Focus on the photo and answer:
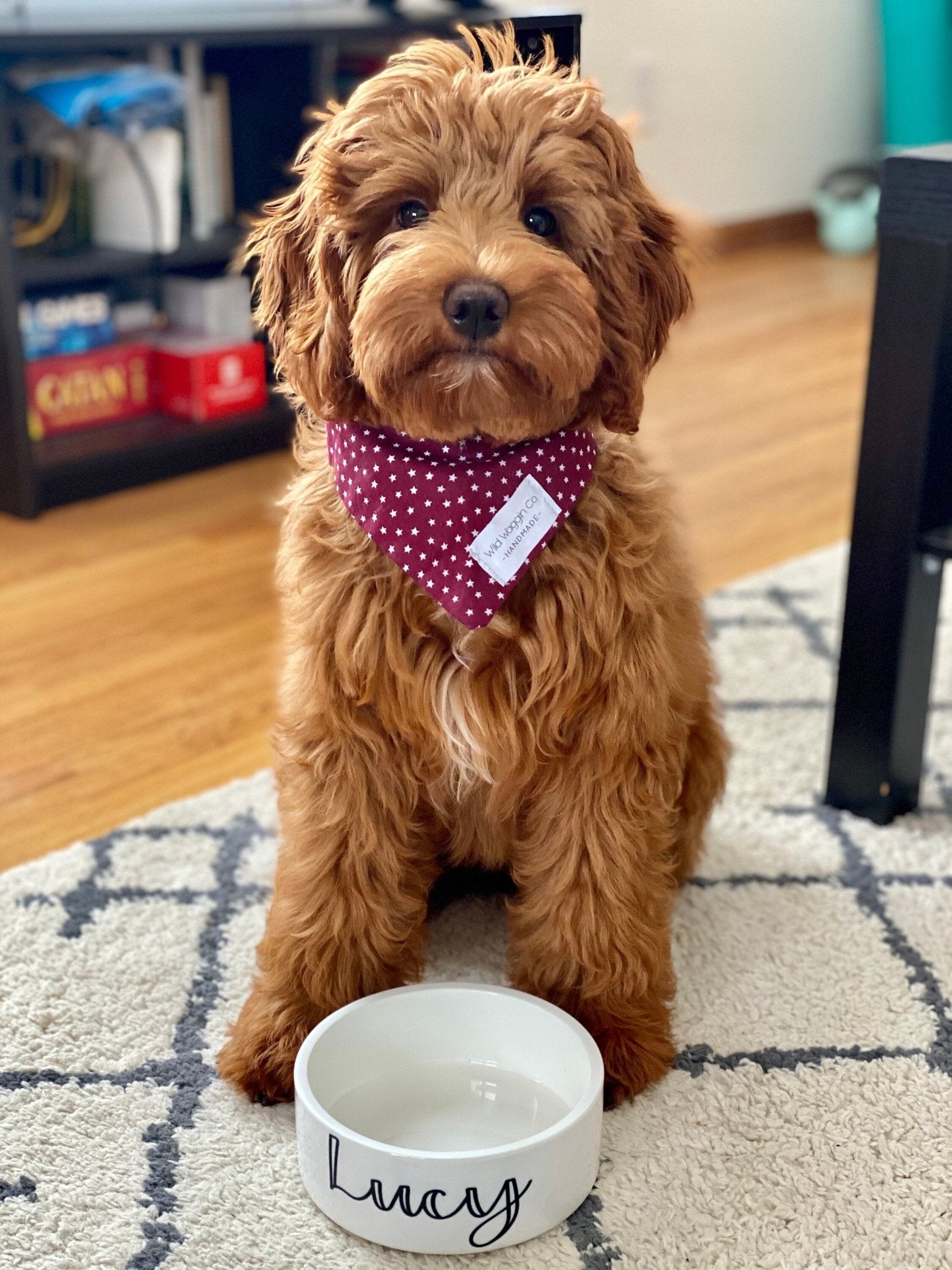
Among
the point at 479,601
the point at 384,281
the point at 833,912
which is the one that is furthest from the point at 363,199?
the point at 833,912

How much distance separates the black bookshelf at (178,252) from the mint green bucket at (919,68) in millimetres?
2462

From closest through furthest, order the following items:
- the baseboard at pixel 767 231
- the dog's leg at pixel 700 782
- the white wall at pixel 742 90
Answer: the dog's leg at pixel 700 782 < the white wall at pixel 742 90 < the baseboard at pixel 767 231

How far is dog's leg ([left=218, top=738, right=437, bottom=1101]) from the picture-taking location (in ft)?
4.18

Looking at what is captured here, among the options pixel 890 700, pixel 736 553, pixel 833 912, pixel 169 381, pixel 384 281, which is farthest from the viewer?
pixel 169 381

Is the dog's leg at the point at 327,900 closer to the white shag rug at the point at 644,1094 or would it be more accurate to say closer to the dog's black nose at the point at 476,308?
the white shag rug at the point at 644,1094

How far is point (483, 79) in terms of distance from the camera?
108 centimetres

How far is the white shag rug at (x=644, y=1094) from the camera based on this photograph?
1.12 meters

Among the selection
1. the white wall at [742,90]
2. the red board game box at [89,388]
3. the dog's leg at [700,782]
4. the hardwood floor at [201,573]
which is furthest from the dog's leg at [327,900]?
the white wall at [742,90]

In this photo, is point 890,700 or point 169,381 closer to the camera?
point 890,700

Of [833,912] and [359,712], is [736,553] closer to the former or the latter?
[833,912]

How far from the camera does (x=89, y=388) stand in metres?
2.99

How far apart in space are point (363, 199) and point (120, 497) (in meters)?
1.96

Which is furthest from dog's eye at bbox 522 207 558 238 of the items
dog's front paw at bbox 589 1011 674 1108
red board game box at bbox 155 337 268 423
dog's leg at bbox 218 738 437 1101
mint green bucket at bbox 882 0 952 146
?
mint green bucket at bbox 882 0 952 146

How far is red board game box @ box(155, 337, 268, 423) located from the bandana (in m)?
1.91
